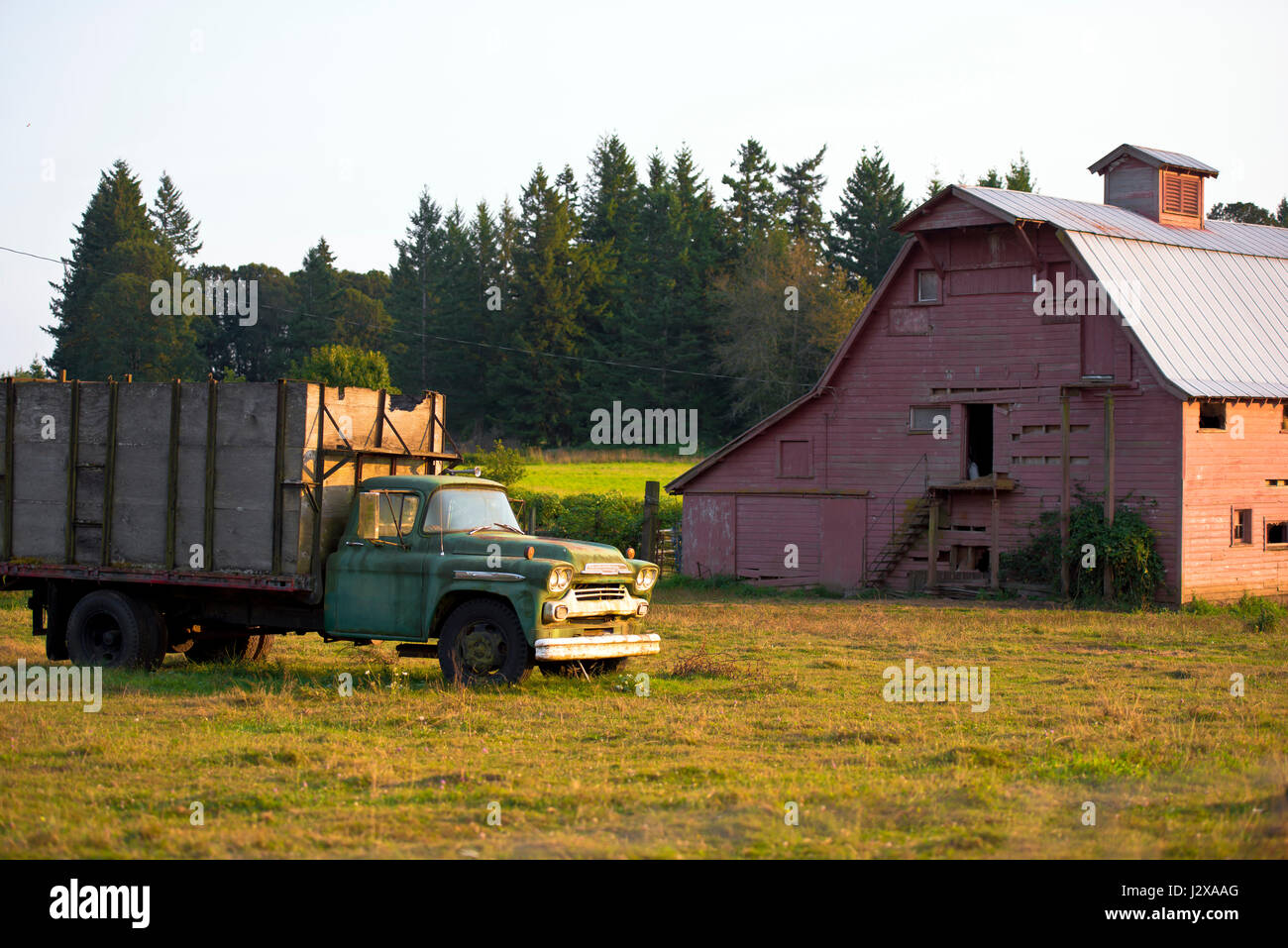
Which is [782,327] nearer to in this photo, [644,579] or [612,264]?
[612,264]

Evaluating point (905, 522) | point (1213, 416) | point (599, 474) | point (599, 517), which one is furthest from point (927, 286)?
point (599, 474)

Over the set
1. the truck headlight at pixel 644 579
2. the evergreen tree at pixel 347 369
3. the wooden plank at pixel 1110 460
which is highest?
the evergreen tree at pixel 347 369

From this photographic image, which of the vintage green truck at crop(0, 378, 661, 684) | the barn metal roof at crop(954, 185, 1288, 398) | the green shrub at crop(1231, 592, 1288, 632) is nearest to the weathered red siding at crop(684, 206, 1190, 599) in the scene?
the barn metal roof at crop(954, 185, 1288, 398)

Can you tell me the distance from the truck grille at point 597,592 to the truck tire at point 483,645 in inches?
26.8

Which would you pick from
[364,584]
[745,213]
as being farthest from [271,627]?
[745,213]

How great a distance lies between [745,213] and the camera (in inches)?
3009

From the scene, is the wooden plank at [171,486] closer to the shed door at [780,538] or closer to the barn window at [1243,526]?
the shed door at [780,538]

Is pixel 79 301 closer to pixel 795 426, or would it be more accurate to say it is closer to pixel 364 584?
pixel 795 426

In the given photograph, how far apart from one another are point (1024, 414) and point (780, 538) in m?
6.40

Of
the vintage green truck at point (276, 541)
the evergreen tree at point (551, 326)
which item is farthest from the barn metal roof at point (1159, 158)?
the evergreen tree at point (551, 326)

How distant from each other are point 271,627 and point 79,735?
3.90 meters

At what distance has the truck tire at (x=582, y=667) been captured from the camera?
1378cm

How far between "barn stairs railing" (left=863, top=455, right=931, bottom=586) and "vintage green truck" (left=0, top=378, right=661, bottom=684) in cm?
1511

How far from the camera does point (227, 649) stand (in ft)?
51.9
